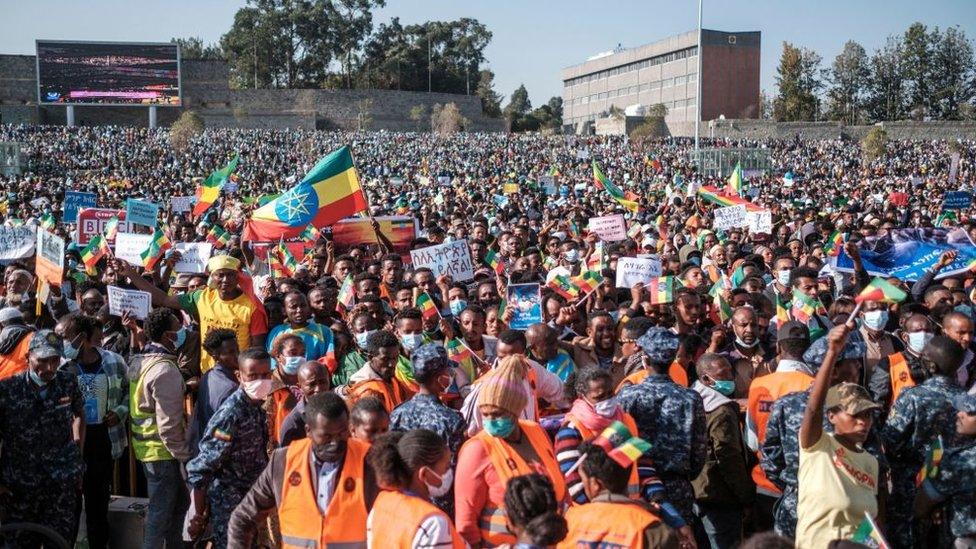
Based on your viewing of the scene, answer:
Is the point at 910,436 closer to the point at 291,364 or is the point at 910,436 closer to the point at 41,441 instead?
the point at 291,364

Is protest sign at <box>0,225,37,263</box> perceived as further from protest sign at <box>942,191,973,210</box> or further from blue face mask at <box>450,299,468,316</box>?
protest sign at <box>942,191,973,210</box>

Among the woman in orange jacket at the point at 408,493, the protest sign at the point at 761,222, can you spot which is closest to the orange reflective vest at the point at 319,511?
the woman in orange jacket at the point at 408,493

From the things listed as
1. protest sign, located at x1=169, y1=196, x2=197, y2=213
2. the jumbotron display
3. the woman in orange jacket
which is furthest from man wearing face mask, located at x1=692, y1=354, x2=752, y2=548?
the jumbotron display

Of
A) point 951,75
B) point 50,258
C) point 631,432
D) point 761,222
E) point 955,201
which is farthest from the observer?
point 951,75

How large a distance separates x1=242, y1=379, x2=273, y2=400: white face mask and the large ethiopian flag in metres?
5.45

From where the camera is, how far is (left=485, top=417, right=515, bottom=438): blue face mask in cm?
387

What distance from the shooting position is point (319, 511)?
12.2ft

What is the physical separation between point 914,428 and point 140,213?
909cm

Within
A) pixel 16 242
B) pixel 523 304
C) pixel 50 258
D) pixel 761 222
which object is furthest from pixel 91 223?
pixel 761 222

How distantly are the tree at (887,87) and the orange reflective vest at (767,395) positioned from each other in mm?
76589

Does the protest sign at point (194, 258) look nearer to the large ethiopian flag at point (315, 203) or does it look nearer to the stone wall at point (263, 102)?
the large ethiopian flag at point (315, 203)

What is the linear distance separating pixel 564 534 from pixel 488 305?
4.44 meters

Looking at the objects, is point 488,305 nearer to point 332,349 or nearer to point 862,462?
point 332,349

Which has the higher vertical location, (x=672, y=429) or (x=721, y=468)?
(x=672, y=429)
